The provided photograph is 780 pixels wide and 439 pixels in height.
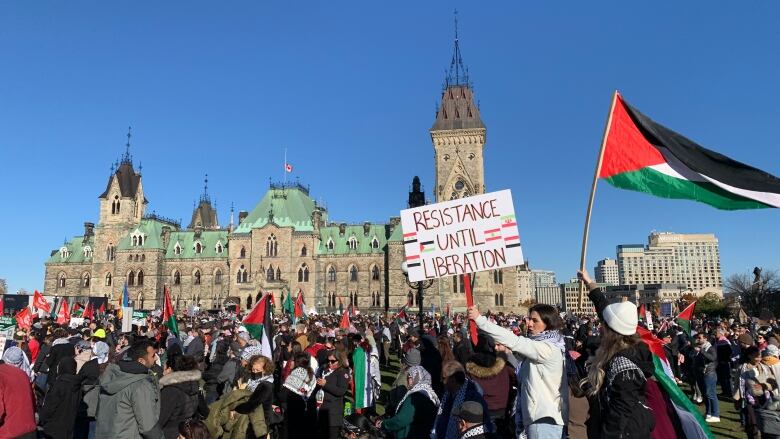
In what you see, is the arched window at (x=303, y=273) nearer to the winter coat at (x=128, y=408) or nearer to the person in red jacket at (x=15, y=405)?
the person in red jacket at (x=15, y=405)

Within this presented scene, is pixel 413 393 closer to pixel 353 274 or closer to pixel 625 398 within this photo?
pixel 625 398

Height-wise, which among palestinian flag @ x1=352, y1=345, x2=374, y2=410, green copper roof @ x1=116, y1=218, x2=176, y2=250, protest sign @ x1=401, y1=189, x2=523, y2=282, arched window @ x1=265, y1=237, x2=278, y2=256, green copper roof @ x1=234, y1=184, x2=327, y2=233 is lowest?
palestinian flag @ x1=352, y1=345, x2=374, y2=410

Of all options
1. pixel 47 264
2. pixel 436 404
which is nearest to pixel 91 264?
pixel 47 264

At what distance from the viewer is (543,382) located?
4.61 meters

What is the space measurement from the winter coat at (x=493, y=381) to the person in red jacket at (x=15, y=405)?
196 inches

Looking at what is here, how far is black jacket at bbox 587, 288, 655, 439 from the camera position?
12.4 feet

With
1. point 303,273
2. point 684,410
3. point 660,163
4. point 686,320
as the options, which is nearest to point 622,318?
point 684,410

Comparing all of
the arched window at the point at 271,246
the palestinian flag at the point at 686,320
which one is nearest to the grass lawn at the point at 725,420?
the palestinian flag at the point at 686,320

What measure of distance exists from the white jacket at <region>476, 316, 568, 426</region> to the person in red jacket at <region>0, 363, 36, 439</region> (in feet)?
17.2

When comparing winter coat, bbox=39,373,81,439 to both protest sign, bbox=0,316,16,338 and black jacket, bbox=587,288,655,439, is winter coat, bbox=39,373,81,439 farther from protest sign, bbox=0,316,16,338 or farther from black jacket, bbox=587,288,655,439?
black jacket, bbox=587,288,655,439

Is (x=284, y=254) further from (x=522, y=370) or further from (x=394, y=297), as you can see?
(x=522, y=370)

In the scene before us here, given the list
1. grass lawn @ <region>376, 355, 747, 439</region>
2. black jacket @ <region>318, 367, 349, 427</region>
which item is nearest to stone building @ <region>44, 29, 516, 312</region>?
grass lawn @ <region>376, 355, 747, 439</region>

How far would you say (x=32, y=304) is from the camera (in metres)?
27.1

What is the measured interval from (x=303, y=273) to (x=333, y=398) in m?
52.8
